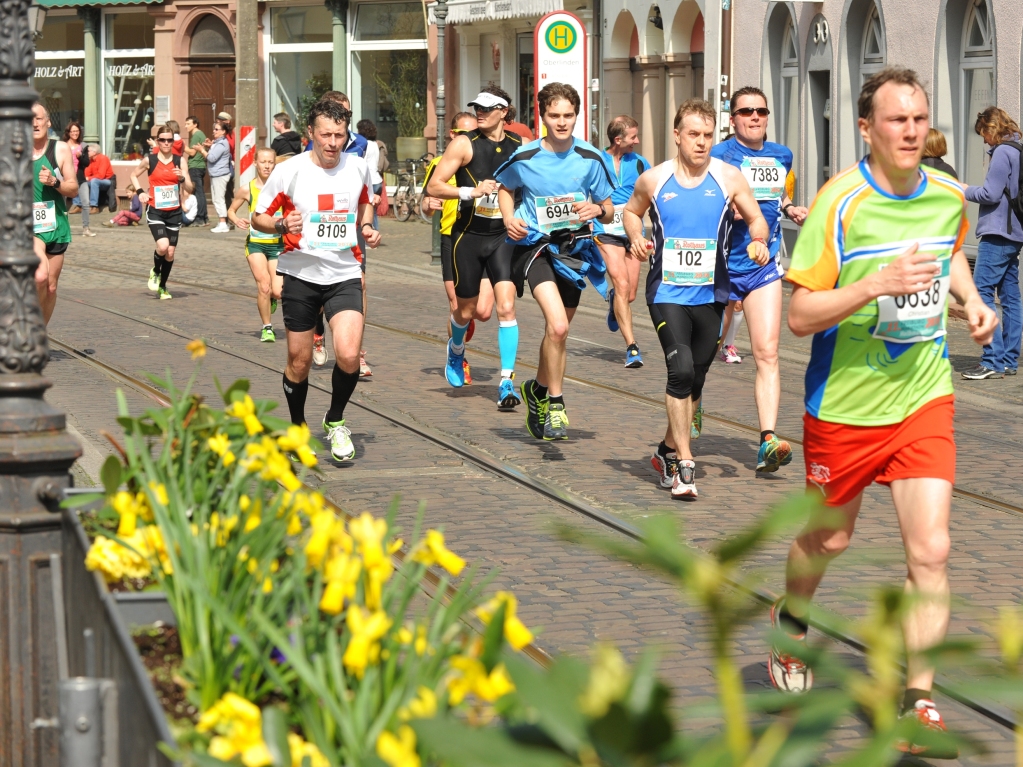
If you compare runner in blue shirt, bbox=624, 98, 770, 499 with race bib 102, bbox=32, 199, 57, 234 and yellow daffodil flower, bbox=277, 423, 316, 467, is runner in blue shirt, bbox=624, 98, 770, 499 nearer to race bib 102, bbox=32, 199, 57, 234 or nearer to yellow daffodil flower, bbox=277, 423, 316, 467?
yellow daffodil flower, bbox=277, 423, 316, 467

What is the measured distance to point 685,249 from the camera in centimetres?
789

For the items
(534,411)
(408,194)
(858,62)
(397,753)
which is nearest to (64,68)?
(408,194)

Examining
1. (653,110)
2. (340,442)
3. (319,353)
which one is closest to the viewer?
(340,442)

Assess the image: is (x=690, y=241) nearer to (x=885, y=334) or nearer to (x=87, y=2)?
(x=885, y=334)

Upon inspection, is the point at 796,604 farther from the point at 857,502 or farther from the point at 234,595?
the point at 857,502

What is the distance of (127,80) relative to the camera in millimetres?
40625

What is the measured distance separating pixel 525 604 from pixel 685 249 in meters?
2.50

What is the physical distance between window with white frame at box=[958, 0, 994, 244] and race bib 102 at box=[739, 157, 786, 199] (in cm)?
817

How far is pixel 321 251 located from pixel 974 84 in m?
11.8

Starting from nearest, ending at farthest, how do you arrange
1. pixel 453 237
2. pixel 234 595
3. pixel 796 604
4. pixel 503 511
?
pixel 796 604, pixel 234 595, pixel 503 511, pixel 453 237

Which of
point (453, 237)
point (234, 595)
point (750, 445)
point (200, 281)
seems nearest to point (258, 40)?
point (200, 281)

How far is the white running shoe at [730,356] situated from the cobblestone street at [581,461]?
0.18m

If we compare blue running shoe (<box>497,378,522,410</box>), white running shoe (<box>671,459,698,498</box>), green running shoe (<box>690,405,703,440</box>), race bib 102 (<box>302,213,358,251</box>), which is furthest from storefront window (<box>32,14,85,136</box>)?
white running shoe (<box>671,459,698,498</box>)

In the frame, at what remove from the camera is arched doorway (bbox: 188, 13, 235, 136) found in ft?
129
